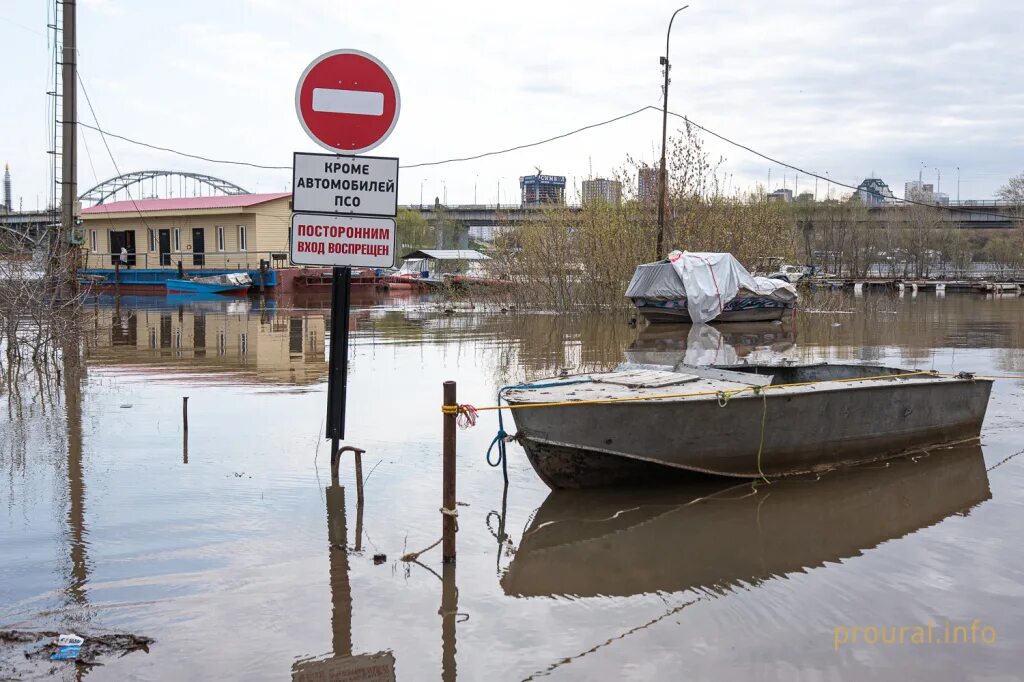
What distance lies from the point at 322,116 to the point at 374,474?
3.13 metres

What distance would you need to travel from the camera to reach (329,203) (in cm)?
673

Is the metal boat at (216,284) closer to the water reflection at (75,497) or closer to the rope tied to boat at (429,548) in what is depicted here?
the water reflection at (75,497)

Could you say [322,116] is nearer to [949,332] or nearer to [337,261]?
[337,261]

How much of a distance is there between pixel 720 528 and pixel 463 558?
2048mm

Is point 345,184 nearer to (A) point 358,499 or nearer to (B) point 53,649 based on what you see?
(A) point 358,499

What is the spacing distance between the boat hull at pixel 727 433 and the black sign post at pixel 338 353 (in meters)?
1.36

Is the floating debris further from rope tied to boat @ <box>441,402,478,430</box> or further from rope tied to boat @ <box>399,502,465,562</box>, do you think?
rope tied to boat @ <box>441,402,478,430</box>

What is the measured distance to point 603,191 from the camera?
32688 millimetres

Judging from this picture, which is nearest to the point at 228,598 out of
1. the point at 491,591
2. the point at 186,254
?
the point at 491,591

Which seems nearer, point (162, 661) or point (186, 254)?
point (162, 661)

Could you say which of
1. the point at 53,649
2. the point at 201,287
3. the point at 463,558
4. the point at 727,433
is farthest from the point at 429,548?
the point at 201,287

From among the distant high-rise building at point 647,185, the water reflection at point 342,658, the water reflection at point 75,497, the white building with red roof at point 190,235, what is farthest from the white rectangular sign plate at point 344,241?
the white building with red roof at point 190,235

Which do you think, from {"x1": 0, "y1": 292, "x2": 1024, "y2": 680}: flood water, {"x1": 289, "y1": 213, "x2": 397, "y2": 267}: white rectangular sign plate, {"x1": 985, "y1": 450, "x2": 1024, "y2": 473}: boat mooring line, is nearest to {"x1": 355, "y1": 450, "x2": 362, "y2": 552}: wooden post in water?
{"x1": 0, "y1": 292, "x2": 1024, "y2": 680}: flood water

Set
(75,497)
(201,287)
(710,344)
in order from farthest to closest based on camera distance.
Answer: (201,287) < (710,344) < (75,497)
